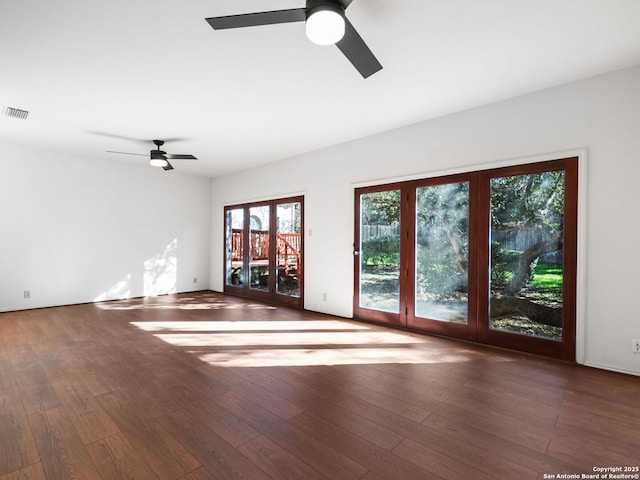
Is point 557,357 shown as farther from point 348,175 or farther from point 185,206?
point 185,206

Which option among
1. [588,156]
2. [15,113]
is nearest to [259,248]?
[15,113]

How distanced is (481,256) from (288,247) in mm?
3529

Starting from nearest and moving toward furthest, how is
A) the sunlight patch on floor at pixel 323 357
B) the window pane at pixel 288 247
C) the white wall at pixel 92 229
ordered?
the sunlight patch on floor at pixel 323 357 < the white wall at pixel 92 229 < the window pane at pixel 288 247

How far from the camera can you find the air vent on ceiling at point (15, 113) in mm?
3757

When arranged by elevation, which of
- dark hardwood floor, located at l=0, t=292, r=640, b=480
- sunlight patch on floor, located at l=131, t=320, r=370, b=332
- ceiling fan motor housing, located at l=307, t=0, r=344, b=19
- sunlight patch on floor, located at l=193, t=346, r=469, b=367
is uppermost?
ceiling fan motor housing, located at l=307, t=0, r=344, b=19

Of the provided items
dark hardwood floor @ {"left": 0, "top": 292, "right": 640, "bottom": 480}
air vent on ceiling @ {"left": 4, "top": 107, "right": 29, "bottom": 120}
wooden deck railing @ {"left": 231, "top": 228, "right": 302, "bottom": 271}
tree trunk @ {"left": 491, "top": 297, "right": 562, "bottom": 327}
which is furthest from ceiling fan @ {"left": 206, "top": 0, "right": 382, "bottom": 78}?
wooden deck railing @ {"left": 231, "top": 228, "right": 302, "bottom": 271}

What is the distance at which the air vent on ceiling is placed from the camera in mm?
3757

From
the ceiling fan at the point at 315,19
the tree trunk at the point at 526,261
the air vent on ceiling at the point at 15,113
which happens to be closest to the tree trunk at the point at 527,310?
the tree trunk at the point at 526,261

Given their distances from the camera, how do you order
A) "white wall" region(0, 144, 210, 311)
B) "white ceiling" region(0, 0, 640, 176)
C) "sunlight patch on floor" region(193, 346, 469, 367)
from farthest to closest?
1. "white wall" region(0, 144, 210, 311)
2. "sunlight patch on floor" region(193, 346, 469, 367)
3. "white ceiling" region(0, 0, 640, 176)

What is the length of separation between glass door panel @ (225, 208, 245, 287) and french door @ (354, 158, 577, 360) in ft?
11.2

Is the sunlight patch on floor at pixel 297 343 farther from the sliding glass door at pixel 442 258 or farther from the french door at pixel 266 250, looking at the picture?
the french door at pixel 266 250

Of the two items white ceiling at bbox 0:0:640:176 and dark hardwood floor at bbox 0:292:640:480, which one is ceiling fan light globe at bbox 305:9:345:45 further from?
dark hardwood floor at bbox 0:292:640:480

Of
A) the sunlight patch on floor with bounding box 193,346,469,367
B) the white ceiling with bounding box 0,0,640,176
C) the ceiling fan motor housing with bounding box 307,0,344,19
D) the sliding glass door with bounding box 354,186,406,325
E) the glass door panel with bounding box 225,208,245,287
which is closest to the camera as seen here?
the ceiling fan motor housing with bounding box 307,0,344,19

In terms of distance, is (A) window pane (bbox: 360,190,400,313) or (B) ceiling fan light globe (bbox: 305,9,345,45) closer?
(B) ceiling fan light globe (bbox: 305,9,345,45)
